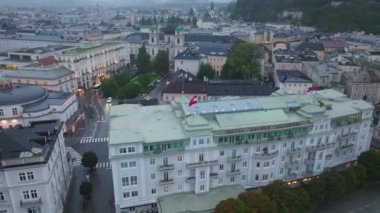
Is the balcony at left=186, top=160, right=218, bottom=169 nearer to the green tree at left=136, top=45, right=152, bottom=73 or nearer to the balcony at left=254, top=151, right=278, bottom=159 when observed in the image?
the balcony at left=254, top=151, right=278, bottom=159

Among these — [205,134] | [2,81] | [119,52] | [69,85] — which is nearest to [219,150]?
[205,134]

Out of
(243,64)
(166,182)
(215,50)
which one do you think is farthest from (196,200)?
(215,50)

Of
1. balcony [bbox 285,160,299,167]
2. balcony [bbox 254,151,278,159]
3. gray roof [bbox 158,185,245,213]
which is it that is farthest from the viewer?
balcony [bbox 285,160,299,167]

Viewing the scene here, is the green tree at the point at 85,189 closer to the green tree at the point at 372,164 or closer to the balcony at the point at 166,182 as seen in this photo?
the balcony at the point at 166,182

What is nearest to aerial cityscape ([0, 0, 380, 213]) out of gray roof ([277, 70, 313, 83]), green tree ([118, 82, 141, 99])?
green tree ([118, 82, 141, 99])

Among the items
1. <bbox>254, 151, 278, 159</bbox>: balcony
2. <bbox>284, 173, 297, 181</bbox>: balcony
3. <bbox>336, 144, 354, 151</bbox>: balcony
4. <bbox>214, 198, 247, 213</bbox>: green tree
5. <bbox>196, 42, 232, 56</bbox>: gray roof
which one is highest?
<bbox>196, 42, 232, 56</bbox>: gray roof

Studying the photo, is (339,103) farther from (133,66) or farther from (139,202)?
(133,66)

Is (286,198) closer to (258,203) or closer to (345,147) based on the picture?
(258,203)
